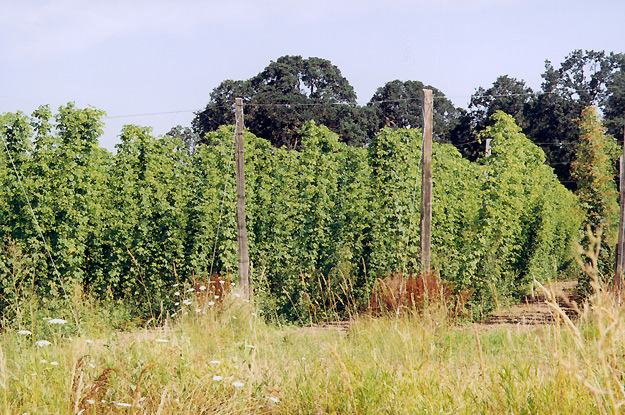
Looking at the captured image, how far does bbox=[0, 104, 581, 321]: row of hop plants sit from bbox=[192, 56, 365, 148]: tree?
1589cm

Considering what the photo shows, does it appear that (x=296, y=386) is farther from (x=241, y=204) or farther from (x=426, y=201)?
(x=241, y=204)

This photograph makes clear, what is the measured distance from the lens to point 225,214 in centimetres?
1143

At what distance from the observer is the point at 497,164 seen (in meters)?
12.8

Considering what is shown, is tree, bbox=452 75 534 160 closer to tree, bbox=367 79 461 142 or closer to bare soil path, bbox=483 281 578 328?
tree, bbox=367 79 461 142

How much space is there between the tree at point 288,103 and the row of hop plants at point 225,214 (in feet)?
52.1

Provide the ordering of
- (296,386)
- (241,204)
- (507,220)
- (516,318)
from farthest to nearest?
(507,220) → (516,318) → (241,204) → (296,386)

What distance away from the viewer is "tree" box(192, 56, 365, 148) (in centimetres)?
2959

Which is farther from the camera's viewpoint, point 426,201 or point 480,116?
point 480,116

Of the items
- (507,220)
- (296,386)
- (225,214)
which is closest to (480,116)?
(507,220)

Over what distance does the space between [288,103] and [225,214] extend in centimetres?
1968

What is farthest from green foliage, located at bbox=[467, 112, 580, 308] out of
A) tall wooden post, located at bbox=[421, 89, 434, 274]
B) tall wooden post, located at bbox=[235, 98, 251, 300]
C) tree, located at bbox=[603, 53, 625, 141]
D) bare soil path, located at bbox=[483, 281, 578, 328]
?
tree, located at bbox=[603, 53, 625, 141]

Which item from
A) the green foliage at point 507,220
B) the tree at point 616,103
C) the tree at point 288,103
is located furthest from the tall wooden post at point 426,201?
the tree at point 616,103

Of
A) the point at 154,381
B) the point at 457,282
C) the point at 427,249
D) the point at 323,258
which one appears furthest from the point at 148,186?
the point at 154,381

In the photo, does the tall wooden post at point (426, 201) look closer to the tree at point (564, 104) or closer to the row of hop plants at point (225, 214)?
the row of hop plants at point (225, 214)
